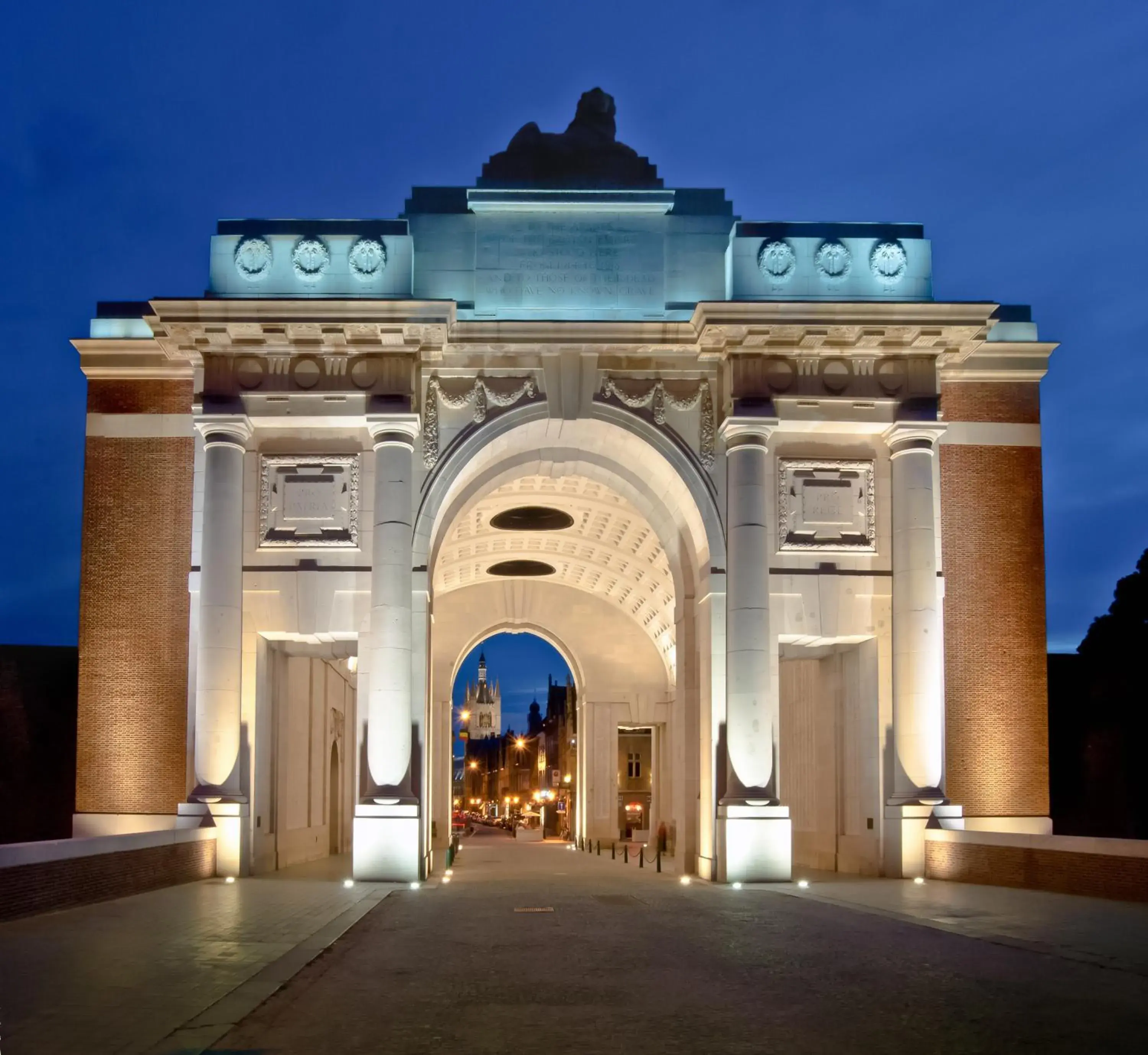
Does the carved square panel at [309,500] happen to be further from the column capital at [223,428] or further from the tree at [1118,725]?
the tree at [1118,725]

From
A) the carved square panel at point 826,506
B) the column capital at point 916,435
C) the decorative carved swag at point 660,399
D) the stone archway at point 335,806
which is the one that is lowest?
the stone archway at point 335,806

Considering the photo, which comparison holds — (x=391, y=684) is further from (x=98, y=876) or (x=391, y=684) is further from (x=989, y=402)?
(x=989, y=402)

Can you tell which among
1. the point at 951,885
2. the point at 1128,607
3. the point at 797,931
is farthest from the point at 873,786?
the point at 1128,607

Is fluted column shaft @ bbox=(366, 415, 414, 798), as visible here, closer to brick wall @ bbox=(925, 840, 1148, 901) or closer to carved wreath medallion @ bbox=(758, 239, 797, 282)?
carved wreath medallion @ bbox=(758, 239, 797, 282)

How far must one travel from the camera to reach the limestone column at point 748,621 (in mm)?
27641

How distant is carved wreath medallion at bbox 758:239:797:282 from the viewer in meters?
29.1

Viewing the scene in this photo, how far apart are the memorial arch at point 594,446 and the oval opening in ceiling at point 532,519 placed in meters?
11.7

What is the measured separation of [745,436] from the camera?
2861 cm

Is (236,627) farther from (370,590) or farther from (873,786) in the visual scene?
(873,786)

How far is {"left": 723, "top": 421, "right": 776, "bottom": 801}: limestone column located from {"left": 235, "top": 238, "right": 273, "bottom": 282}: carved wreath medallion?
10.4 meters

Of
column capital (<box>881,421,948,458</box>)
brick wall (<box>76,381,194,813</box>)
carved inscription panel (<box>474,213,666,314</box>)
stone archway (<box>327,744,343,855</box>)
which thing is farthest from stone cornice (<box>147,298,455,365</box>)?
stone archway (<box>327,744,343,855</box>)

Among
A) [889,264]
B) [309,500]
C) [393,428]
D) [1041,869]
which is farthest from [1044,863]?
[309,500]

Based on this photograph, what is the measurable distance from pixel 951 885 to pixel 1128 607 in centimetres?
3323

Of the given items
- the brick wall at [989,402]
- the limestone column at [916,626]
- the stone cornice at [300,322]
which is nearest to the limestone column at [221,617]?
the stone cornice at [300,322]
